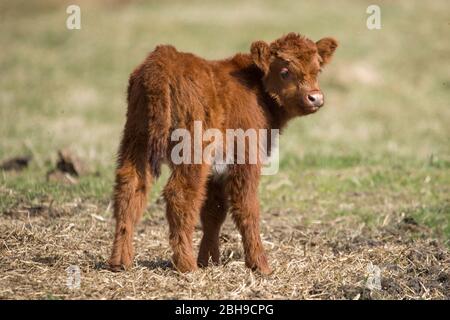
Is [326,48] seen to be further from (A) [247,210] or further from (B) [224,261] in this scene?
(B) [224,261]

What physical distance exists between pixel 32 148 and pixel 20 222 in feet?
16.5

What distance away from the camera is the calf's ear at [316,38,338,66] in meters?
7.68

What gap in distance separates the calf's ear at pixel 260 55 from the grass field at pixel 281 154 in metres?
1.85

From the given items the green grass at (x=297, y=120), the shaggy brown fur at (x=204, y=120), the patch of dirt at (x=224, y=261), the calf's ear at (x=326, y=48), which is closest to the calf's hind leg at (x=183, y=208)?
the shaggy brown fur at (x=204, y=120)

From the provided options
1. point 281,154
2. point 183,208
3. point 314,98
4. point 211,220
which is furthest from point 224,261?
point 281,154

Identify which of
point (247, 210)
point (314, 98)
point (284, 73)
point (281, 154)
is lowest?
point (281, 154)

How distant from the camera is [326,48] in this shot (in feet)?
25.2

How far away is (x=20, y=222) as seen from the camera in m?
8.16

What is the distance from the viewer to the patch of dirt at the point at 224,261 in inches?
243

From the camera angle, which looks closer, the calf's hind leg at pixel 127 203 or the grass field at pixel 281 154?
the calf's hind leg at pixel 127 203

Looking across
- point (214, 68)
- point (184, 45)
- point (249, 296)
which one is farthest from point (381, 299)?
point (184, 45)

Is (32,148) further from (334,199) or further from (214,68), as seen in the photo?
(214,68)

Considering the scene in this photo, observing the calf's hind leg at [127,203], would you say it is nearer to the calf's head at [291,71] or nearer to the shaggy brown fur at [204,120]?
the shaggy brown fur at [204,120]

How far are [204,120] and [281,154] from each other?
6.31m
